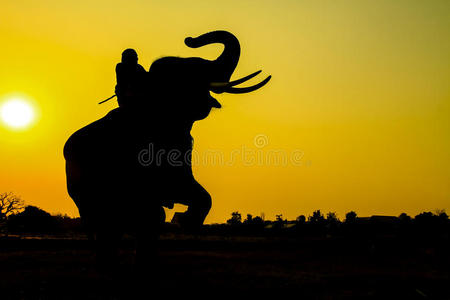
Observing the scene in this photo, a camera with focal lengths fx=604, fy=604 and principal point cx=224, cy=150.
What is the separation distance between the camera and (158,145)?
31.6ft

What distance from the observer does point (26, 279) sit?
11.8 metres

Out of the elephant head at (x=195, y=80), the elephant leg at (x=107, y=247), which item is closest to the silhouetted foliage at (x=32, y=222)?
the elephant leg at (x=107, y=247)

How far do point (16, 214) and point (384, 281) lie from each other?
165 feet

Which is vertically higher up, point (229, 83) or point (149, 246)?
point (229, 83)

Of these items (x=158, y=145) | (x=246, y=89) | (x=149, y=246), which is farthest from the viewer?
(x=246, y=89)

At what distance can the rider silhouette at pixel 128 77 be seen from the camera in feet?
33.1

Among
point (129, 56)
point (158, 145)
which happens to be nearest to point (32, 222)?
point (129, 56)

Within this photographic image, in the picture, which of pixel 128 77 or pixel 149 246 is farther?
pixel 128 77

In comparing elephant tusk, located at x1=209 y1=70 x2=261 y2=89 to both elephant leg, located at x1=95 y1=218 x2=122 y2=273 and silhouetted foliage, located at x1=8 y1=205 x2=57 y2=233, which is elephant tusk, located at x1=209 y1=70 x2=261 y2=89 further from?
silhouetted foliage, located at x1=8 y1=205 x2=57 y2=233

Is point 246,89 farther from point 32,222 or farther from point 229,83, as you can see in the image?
point 32,222

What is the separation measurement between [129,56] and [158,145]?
1811 millimetres

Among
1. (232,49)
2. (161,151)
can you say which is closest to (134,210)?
(161,151)

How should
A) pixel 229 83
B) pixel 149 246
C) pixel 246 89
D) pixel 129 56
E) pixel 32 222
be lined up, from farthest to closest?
pixel 32 222 < pixel 129 56 < pixel 246 89 < pixel 229 83 < pixel 149 246

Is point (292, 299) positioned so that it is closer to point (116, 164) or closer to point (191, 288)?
point (191, 288)
